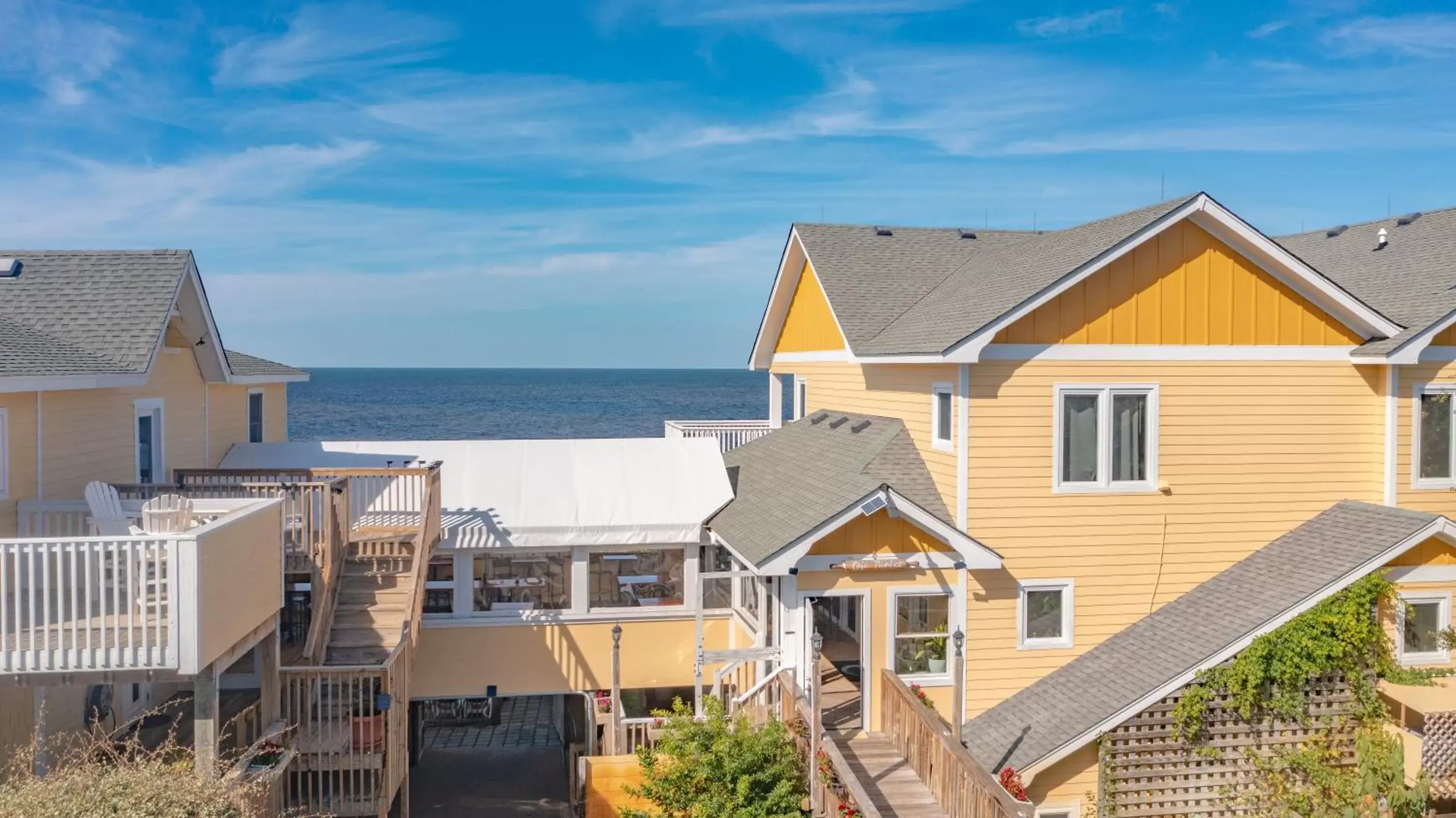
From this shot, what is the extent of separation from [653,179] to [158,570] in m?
48.2

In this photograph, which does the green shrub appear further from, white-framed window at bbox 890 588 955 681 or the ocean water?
the ocean water

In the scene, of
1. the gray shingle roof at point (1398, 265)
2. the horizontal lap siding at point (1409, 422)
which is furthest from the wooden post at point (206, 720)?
the horizontal lap siding at point (1409, 422)

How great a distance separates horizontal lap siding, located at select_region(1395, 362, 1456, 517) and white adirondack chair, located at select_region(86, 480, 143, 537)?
1786 cm

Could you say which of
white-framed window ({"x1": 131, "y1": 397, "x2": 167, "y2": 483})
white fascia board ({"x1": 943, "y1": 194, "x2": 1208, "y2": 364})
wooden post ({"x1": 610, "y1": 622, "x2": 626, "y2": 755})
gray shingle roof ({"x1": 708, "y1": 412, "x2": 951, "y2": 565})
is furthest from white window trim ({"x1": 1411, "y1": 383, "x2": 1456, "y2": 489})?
white-framed window ({"x1": 131, "y1": 397, "x2": 167, "y2": 483})

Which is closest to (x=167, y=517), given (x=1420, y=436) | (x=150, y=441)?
(x=150, y=441)

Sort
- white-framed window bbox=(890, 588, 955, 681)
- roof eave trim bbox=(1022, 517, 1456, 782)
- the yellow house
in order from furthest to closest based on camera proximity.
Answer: white-framed window bbox=(890, 588, 955, 681), roof eave trim bbox=(1022, 517, 1456, 782), the yellow house

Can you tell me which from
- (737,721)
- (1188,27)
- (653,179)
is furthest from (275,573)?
(653,179)

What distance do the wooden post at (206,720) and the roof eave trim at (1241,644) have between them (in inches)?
371

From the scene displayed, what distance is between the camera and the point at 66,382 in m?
13.1

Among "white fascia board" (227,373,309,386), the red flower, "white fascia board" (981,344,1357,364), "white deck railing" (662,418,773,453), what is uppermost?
"white fascia board" (981,344,1357,364)

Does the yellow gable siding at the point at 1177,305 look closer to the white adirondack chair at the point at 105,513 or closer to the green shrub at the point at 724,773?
the green shrub at the point at 724,773

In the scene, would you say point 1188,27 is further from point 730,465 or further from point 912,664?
point 912,664

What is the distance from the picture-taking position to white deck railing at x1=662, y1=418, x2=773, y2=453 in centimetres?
2478

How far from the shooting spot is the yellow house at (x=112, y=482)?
991 centimetres
